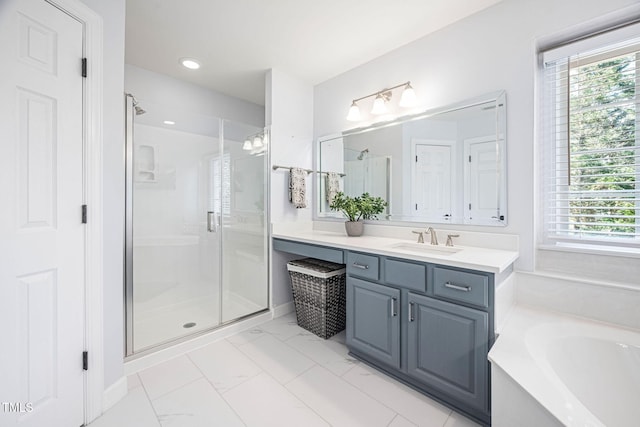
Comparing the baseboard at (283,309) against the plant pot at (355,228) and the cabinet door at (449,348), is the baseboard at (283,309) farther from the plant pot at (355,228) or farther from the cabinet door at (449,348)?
the cabinet door at (449,348)

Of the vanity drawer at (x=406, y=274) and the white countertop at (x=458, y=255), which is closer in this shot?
the white countertop at (x=458, y=255)

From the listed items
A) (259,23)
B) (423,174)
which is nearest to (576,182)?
(423,174)

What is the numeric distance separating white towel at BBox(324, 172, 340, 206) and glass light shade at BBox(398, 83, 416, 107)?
96 centimetres

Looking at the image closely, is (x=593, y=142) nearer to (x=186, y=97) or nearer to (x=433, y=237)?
(x=433, y=237)

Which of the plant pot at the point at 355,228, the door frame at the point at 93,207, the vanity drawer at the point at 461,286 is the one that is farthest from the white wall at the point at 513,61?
the door frame at the point at 93,207

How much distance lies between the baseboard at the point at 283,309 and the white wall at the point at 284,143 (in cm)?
3

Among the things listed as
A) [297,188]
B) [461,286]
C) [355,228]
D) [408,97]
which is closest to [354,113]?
[408,97]

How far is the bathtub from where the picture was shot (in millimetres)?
981

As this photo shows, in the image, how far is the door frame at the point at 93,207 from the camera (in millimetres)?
1389

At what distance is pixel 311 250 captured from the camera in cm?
231

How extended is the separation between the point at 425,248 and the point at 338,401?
1169 mm

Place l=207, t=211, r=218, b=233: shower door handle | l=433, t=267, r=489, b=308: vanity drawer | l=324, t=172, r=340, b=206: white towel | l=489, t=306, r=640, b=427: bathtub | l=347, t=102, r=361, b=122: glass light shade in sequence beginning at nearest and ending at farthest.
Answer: l=489, t=306, r=640, b=427: bathtub, l=433, t=267, r=489, b=308: vanity drawer, l=207, t=211, r=218, b=233: shower door handle, l=347, t=102, r=361, b=122: glass light shade, l=324, t=172, r=340, b=206: white towel

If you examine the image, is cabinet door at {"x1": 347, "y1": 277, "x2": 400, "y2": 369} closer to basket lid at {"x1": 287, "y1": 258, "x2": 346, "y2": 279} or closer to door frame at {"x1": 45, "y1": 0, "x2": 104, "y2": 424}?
basket lid at {"x1": 287, "y1": 258, "x2": 346, "y2": 279}

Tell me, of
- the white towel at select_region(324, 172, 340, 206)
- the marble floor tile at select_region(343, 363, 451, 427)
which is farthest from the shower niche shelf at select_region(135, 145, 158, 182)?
the marble floor tile at select_region(343, 363, 451, 427)
